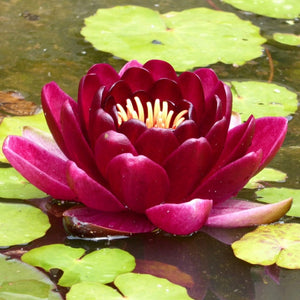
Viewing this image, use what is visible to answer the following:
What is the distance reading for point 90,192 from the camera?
1446 mm

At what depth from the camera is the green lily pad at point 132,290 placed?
1.27 meters

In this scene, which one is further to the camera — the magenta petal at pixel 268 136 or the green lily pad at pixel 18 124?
the green lily pad at pixel 18 124

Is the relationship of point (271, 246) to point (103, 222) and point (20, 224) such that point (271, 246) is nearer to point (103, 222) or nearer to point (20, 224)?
point (103, 222)

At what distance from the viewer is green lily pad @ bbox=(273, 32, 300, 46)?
2.62 metres

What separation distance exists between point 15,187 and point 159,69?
1.49 ft

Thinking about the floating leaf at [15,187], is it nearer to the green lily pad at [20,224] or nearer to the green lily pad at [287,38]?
the green lily pad at [20,224]

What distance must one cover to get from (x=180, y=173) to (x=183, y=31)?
1.30 meters

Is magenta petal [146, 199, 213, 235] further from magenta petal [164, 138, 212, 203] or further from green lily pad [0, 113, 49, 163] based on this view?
green lily pad [0, 113, 49, 163]

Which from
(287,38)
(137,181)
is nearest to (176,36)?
(287,38)

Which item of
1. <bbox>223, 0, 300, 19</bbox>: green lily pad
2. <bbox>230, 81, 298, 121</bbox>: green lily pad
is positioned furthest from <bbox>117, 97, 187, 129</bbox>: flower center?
<bbox>223, 0, 300, 19</bbox>: green lily pad

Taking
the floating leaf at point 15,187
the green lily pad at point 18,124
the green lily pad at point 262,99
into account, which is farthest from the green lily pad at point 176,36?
the floating leaf at point 15,187

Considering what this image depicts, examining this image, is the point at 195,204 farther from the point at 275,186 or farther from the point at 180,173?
the point at 275,186

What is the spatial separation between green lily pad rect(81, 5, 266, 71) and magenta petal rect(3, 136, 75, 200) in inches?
34.2

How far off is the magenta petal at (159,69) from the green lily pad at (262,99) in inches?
17.1
